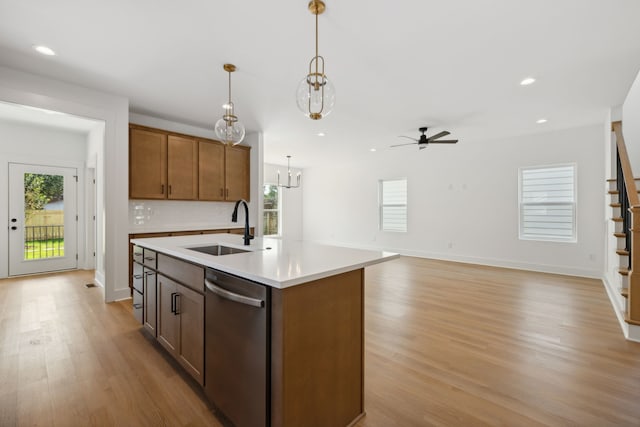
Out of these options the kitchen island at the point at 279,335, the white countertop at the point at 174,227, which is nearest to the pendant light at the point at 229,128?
the kitchen island at the point at 279,335

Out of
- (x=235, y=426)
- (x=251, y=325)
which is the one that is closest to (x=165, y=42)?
(x=251, y=325)

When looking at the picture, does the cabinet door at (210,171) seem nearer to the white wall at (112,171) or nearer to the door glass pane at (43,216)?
the white wall at (112,171)

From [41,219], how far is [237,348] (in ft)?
19.2

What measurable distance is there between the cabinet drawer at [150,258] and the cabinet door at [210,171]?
2434 mm

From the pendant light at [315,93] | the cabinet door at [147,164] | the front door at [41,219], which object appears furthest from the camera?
the front door at [41,219]

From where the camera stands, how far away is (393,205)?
305 inches

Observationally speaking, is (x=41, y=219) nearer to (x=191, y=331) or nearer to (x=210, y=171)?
(x=210, y=171)

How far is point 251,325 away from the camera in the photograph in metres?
1.37

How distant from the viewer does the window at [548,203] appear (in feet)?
17.1

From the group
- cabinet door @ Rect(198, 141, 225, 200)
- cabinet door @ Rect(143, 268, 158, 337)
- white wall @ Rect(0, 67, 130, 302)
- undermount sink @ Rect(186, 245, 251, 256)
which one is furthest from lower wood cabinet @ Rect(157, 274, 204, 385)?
cabinet door @ Rect(198, 141, 225, 200)

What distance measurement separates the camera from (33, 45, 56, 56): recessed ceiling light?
8.49 ft

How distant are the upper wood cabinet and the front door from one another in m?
2.45

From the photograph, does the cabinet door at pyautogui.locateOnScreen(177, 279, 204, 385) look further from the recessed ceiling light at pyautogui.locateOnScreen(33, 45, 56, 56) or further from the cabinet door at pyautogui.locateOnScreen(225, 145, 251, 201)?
the cabinet door at pyautogui.locateOnScreen(225, 145, 251, 201)

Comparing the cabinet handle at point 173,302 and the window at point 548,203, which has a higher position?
the window at point 548,203
